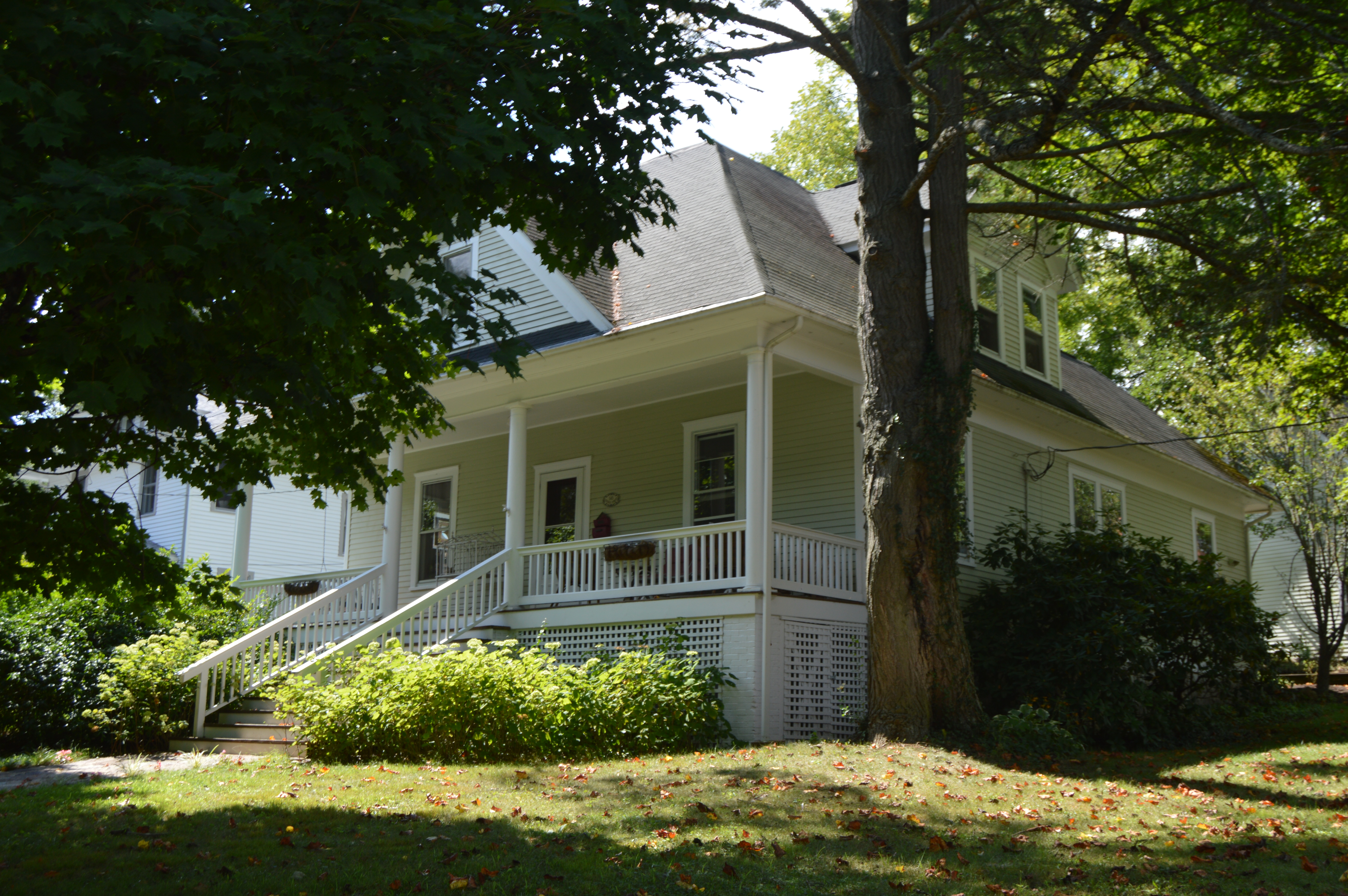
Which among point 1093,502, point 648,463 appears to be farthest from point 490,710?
point 1093,502

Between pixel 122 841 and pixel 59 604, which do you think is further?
pixel 59 604

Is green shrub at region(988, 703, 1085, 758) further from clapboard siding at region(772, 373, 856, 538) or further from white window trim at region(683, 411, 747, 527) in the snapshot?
white window trim at region(683, 411, 747, 527)

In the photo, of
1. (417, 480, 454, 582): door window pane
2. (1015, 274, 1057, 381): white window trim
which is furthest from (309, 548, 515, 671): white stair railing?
(1015, 274, 1057, 381): white window trim

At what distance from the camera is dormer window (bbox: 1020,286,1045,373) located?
19281mm

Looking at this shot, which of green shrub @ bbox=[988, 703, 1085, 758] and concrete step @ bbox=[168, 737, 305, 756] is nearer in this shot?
green shrub @ bbox=[988, 703, 1085, 758]

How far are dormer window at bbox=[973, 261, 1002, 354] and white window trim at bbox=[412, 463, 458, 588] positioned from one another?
934 cm

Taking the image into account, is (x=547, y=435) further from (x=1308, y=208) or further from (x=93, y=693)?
(x=1308, y=208)

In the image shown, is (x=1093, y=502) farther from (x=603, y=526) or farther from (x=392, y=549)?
(x=392, y=549)

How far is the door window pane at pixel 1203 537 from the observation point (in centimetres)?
2295

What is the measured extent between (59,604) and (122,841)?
30.1 feet

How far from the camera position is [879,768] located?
30.1ft

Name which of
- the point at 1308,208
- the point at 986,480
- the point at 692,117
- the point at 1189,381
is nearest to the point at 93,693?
the point at 692,117

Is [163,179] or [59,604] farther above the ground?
[163,179]

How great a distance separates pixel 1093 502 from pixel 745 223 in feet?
27.9
